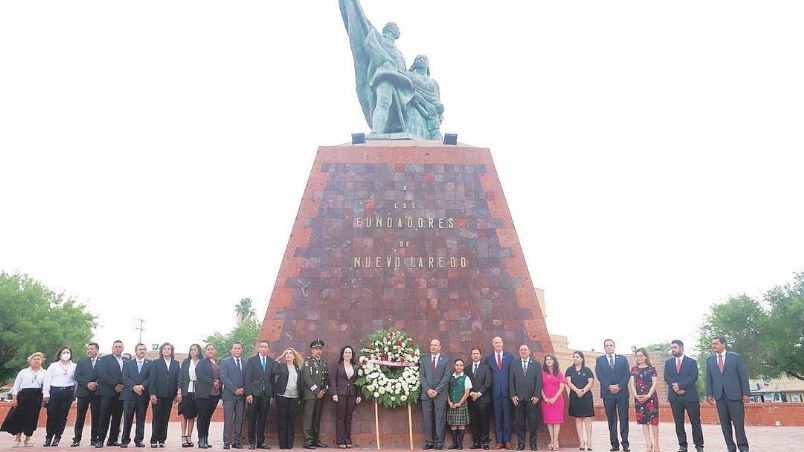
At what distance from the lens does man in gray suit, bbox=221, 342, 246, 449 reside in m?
8.62

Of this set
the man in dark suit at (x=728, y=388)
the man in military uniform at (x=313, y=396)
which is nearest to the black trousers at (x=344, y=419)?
the man in military uniform at (x=313, y=396)

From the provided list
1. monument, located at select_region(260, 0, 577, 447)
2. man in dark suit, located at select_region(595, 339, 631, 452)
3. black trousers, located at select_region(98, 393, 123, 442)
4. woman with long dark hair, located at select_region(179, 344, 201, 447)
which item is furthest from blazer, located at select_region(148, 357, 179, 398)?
man in dark suit, located at select_region(595, 339, 631, 452)

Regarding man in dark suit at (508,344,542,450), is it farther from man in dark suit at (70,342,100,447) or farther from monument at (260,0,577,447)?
man in dark suit at (70,342,100,447)

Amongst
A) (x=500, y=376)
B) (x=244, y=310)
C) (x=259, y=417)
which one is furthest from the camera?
(x=244, y=310)

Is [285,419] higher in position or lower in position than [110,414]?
lower

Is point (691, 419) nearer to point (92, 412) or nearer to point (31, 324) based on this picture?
point (92, 412)

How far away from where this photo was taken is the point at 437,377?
353 inches

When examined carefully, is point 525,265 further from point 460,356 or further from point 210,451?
point 210,451

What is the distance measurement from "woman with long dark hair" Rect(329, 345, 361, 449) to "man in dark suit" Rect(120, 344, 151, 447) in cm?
266

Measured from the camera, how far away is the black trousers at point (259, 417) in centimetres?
874

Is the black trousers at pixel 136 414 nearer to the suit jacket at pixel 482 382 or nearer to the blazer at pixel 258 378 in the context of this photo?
the blazer at pixel 258 378

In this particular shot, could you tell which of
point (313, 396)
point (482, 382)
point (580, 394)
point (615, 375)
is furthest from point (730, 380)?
point (313, 396)

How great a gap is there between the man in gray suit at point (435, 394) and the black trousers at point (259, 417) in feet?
7.55

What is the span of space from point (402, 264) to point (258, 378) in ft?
10.4
